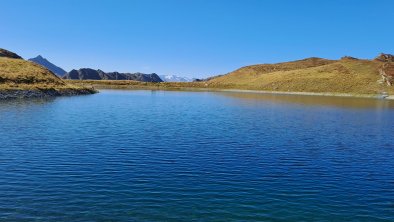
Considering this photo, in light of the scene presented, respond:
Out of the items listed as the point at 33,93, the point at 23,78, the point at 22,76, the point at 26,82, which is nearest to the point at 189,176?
the point at 33,93

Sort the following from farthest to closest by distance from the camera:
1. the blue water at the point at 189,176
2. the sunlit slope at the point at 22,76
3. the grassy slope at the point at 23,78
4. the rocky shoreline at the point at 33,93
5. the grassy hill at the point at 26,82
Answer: the sunlit slope at the point at 22,76 < the grassy slope at the point at 23,78 < the grassy hill at the point at 26,82 < the rocky shoreline at the point at 33,93 < the blue water at the point at 189,176

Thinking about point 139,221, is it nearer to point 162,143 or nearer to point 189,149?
point 189,149

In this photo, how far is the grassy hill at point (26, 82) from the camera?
A: 109000mm

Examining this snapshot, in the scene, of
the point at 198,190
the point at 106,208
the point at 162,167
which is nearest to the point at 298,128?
the point at 162,167

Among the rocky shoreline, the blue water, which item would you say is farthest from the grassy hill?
the blue water

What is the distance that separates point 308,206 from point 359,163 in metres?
14.4

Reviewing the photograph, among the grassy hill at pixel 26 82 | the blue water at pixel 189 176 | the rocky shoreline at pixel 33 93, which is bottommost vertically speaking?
the blue water at pixel 189 176

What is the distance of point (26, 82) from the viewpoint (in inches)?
4909

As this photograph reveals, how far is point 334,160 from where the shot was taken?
34.6 meters

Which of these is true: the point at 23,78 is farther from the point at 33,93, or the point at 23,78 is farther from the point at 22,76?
the point at 33,93

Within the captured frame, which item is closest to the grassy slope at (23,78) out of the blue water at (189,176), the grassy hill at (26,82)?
the grassy hill at (26,82)

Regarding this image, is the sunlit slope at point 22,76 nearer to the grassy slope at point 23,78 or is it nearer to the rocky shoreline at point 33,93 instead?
the grassy slope at point 23,78

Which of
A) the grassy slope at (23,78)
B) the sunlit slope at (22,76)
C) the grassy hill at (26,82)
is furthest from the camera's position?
the sunlit slope at (22,76)

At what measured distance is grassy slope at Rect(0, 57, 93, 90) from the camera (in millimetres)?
115312
